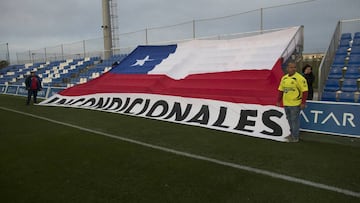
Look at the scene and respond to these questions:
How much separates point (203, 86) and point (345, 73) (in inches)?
184

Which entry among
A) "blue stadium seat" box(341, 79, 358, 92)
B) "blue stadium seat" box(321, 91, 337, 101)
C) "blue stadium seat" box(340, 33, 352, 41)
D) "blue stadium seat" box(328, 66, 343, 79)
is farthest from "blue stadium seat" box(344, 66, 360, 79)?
"blue stadium seat" box(340, 33, 352, 41)

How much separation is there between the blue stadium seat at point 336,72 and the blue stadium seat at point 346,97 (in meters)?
1.46

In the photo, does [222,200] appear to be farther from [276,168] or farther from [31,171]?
[31,171]

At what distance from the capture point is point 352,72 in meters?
9.79

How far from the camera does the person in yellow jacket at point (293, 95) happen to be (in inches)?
241

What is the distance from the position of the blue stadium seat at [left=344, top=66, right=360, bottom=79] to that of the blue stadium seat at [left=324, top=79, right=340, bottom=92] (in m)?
0.46

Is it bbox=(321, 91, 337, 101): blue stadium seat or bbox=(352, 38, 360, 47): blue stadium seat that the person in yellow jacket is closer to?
bbox=(321, 91, 337, 101): blue stadium seat

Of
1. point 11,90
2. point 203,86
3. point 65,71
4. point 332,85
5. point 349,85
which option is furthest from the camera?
point 65,71

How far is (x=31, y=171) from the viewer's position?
470 cm

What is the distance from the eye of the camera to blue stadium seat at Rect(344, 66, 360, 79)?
966cm

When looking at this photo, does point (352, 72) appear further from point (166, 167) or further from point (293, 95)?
point (166, 167)

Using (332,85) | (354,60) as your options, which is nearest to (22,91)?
(332,85)

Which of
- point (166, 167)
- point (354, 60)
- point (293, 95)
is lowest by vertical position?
point (166, 167)

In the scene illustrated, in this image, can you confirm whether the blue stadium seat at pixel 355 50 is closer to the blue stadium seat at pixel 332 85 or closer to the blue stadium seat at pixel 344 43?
the blue stadium seat at pixel 344 43
